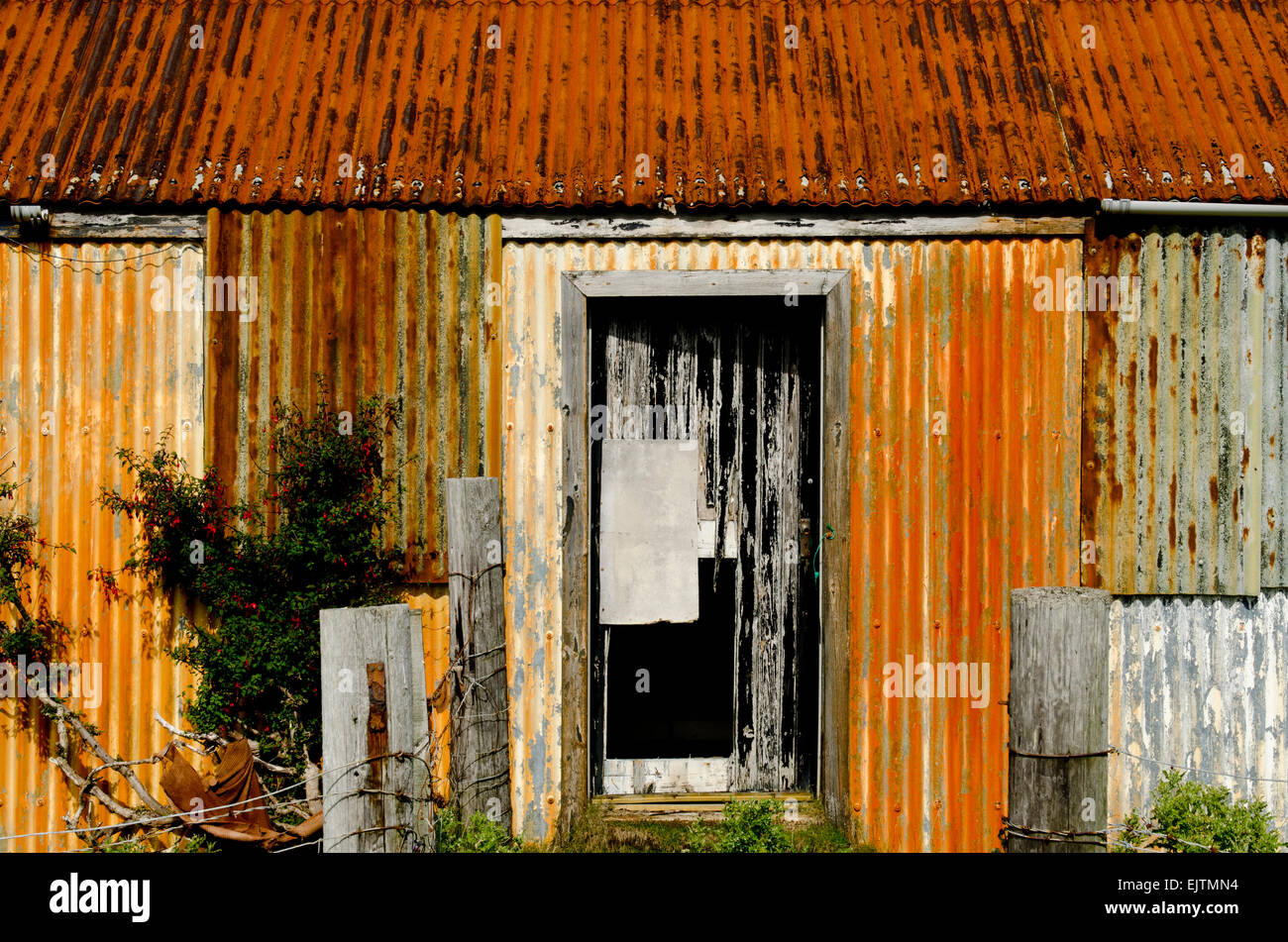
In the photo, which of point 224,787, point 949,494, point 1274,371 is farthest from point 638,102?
point 224,787

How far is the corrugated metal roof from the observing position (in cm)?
583

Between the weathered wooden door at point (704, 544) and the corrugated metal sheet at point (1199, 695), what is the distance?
176 centimetres

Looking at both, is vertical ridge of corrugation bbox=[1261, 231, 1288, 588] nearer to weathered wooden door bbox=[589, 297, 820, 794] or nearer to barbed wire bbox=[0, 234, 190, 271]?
weathered wooden door bbox=[589, 297, 820, 794]

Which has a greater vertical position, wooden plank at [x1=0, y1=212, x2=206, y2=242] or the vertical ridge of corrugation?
wooden plank at [x1=0, y1=212, x2=206, y2=242]

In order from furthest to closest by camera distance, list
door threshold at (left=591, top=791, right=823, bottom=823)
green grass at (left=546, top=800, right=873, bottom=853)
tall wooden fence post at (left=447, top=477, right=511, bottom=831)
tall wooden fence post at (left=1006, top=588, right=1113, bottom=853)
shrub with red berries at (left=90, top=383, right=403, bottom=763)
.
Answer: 1. door threshold at (left=591, top=791, right=823, bottom=823)
2. shrub with red berries at (left=90, top=383, right=403, bottom=763)
3. green grass at (left=546, top=800, right=873, bottom=853)
4. tall wooden fence post at (left=447, top=477, right=511, bottom=831)
5. tall wooden fence post at (left=1006, top=588, right=1113, bottom=853)

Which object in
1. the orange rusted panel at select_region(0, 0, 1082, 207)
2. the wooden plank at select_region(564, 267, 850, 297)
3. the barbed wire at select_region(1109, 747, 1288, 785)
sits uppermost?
the orange rusted panel at select_region(0, 0, 1082, 207)

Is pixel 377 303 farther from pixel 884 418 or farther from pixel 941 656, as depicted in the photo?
pixel 941 656

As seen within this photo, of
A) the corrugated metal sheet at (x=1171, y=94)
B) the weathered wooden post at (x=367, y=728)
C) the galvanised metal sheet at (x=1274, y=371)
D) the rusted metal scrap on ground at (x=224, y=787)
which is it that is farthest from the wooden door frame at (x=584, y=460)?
the galvanised metal sheet at (x=1274, y=371)

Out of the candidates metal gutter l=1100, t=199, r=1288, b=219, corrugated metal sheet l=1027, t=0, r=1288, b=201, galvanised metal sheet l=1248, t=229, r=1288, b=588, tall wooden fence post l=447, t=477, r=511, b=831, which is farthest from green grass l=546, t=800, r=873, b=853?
corrugated metal sheet l=1027, t=0, r=1288, b=201

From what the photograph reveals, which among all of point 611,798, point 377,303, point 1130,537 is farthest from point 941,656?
point 377,303

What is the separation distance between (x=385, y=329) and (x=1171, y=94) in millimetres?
4913

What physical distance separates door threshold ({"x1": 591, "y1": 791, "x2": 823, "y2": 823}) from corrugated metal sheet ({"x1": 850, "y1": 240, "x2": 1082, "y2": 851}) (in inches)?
13.4

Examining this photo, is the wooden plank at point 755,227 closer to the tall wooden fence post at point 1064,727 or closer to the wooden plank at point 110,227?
the wooden plank at point 110,227

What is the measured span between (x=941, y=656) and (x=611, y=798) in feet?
6.94
